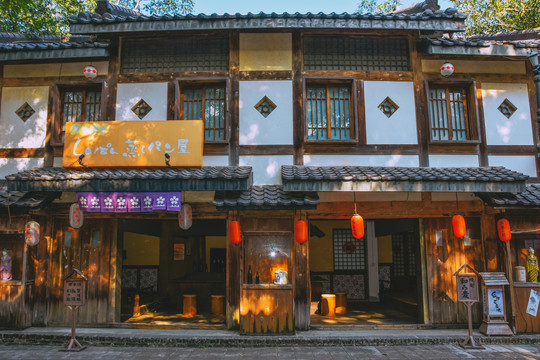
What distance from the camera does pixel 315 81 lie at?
33.5 ft

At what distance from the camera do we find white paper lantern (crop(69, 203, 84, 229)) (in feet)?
30.1

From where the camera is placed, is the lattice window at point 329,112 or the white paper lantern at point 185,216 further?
the lattice window at point 329,112

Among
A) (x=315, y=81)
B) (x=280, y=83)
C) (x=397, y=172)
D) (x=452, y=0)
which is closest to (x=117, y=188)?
(x=280, y=83)

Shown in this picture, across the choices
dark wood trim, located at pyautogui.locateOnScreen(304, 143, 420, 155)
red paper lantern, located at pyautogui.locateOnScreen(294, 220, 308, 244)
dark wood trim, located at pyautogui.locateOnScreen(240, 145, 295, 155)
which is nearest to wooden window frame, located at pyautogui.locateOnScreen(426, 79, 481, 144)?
dark wood trim, located at pyautogui.locateOnScreen(304, 143, 420, 155)

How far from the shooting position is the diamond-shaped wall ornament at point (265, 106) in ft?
32.9

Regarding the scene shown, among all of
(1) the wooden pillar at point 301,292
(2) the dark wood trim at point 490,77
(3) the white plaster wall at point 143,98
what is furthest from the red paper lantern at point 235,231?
(2) the dark wood trim at point 490,77

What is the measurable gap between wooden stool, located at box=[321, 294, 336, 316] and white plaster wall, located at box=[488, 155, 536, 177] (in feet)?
19.2

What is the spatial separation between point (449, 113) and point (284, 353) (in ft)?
24.5

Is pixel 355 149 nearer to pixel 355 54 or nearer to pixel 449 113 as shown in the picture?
pixel 355 54

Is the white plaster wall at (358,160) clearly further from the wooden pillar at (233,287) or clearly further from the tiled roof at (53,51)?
the tiled roof at (53,51)

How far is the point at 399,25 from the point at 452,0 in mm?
14890

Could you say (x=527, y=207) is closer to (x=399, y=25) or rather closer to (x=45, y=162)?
(x=399, y=25)

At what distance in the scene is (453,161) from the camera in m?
10.0

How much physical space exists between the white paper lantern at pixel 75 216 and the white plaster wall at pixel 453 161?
8892 mm
